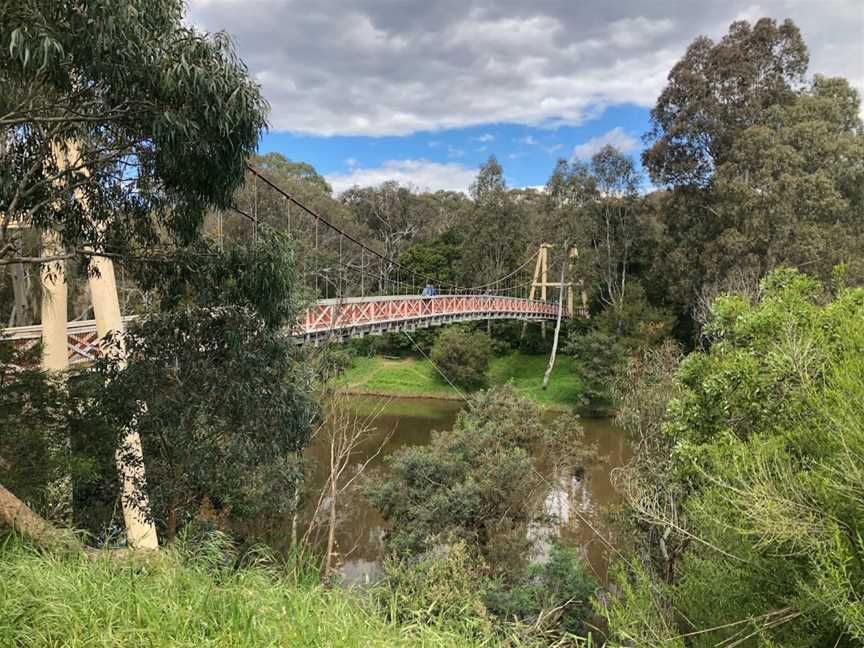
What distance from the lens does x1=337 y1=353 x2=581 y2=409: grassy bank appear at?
13655 mm

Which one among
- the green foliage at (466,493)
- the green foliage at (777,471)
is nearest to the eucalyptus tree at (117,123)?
the green foliage at (777,471)

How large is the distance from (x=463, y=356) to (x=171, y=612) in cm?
1239

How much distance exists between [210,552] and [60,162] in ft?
7.18

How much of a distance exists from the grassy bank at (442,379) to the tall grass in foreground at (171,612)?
11.4 metres

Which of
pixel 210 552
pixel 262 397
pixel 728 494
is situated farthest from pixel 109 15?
pixel 728 494

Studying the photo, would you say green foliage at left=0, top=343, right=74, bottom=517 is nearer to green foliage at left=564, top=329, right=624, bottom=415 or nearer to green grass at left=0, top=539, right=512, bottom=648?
green grass at left=0, top=539, right=512, bottom=648

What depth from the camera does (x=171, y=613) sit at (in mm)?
1494

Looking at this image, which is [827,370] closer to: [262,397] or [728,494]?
[728,494]

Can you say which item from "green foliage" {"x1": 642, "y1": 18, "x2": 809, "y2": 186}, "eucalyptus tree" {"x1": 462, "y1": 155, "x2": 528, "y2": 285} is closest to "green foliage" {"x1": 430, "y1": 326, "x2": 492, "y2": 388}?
"eucalyptus tree" {"x1": 462, "y1": 155, "x2": 528, "y2": 285}

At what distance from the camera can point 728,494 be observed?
2.28 meters

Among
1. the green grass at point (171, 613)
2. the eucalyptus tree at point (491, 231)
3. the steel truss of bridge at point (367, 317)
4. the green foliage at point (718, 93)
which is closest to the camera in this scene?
the green grass at point (171, 613)

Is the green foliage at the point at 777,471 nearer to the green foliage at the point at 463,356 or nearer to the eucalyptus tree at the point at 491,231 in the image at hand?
the green foliage at the point at 463,356

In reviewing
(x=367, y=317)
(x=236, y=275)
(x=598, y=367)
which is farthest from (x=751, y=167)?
(x=236, y=275)

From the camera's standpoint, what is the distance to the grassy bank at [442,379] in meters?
13.7
